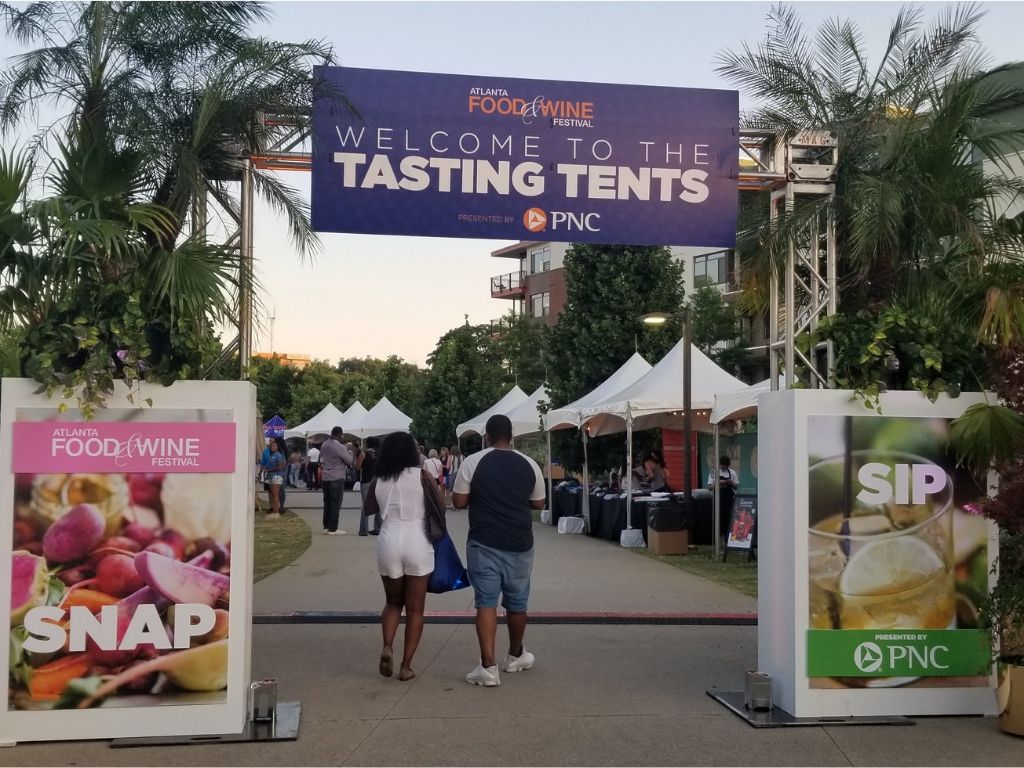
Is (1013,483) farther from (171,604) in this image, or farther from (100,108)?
(100,108)

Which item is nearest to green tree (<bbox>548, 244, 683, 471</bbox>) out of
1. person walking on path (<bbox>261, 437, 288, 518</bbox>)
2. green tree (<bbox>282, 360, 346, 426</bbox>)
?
person walking on path (<bbox>261, 437, 288, 518</bbox>)

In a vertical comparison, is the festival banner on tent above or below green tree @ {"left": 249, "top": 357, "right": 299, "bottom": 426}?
below

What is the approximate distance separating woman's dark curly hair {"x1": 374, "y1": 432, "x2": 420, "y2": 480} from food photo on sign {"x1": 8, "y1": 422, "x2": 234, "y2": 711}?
1664 millimetres

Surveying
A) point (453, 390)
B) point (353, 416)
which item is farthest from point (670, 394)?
point (353, 416)

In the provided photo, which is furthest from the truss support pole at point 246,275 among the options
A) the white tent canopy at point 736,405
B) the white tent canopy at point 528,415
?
the white tent canopy at point 528,415

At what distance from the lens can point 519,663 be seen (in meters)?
8.24

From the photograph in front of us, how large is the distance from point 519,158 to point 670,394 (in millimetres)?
→ 8951

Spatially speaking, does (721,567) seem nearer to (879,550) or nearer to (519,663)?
(519,663)

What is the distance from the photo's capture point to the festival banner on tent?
245 inches

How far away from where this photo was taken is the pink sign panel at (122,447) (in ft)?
20.5

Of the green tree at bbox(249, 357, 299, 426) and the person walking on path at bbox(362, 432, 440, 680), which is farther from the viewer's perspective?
the green tree at bbox(249, 357, 299, 426)

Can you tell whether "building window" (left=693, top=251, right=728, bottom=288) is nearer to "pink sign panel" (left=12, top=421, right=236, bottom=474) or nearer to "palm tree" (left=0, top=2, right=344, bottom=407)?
"palm tree" (left=0, top=2, right=344, bottom=407)

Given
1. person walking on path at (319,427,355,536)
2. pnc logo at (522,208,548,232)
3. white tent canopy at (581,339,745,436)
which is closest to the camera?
pnc logo at (522,208,548,232)

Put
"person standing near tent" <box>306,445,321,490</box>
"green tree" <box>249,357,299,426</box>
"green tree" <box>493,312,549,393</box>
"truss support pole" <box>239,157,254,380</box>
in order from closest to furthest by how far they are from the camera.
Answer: "truss support pole" <box>239,157,254,380</box>, "person standing near tent" <box>306,445,321,490</box>, "green tree" <box>493,312,549,393</box>, "green tree" <box>249,357,299,426</box>
